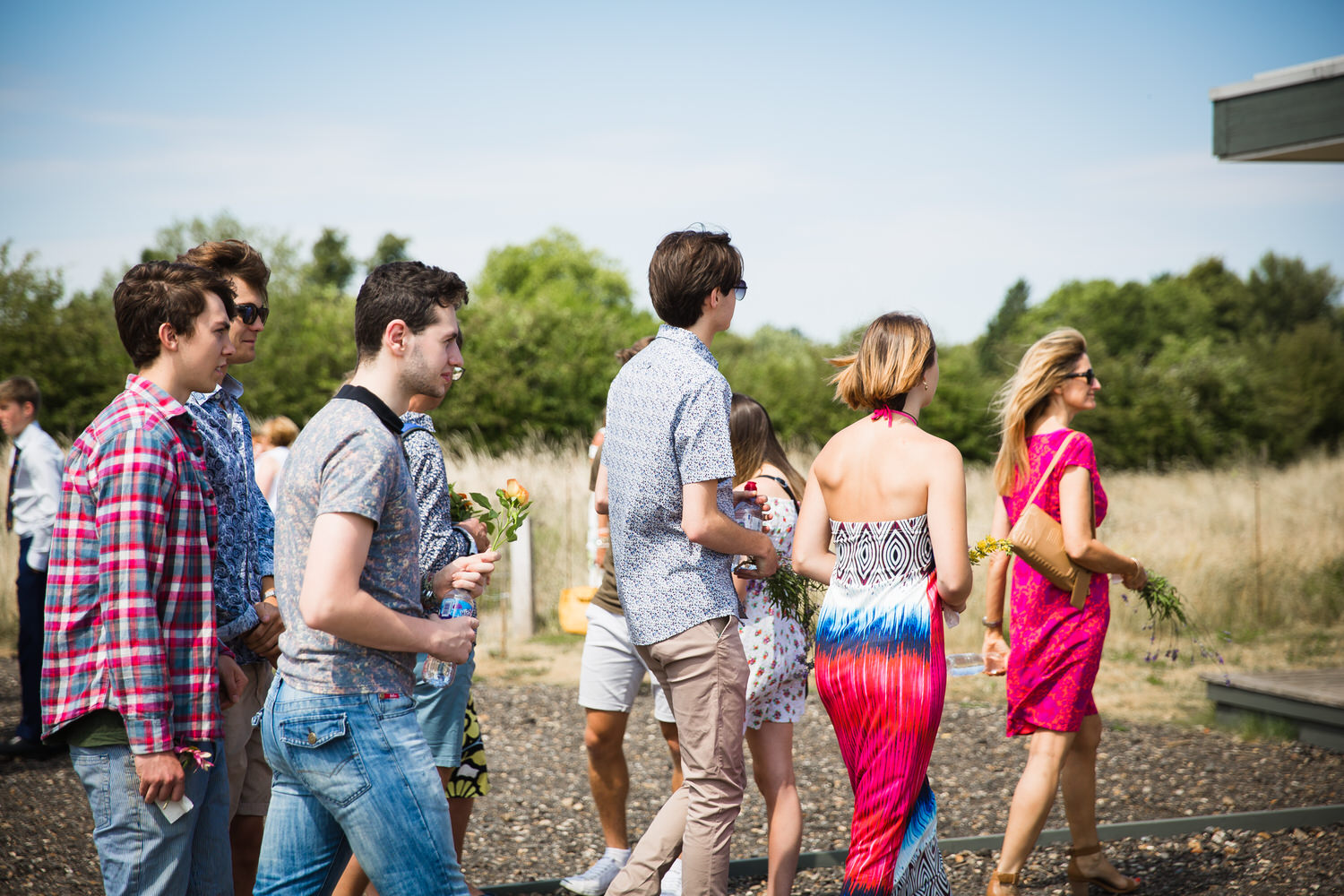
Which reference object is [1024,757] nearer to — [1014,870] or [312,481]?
[1014,870]

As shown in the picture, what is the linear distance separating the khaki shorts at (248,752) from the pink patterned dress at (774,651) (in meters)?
1.65

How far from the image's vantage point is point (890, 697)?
3.14 meters

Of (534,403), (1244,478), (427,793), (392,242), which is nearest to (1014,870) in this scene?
(427,793)

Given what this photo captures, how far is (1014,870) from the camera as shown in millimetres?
3885

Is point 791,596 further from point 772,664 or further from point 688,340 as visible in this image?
point 688,340

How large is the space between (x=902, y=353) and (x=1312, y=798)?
4229 mm

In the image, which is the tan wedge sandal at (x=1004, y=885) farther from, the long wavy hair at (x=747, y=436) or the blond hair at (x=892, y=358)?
the blond hair at (x=892, y=358)

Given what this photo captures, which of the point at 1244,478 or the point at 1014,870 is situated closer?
the point at 1014,870

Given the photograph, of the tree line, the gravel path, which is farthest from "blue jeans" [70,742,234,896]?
the tree line

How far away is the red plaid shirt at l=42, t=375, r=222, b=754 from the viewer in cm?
225

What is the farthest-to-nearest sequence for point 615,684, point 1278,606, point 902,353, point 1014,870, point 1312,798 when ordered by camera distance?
point 1278,606 < point 1312,798 < point 615,684 < point 1014,870 < point 902,353

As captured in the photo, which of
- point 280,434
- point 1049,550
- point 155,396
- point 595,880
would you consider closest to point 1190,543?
point 1049,550

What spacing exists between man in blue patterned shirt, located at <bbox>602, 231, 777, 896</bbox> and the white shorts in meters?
1.17

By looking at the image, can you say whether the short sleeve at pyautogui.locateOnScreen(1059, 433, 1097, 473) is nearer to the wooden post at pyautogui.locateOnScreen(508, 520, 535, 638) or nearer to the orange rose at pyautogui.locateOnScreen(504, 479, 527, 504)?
the orange rose at pyautogui.locateOnScreen(504, 479, 527, 504)
